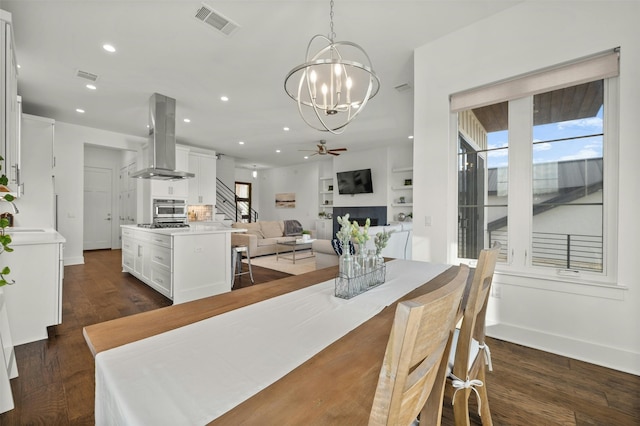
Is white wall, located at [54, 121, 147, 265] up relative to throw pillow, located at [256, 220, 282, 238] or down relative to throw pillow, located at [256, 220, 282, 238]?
up

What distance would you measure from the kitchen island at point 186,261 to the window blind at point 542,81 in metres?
3.33

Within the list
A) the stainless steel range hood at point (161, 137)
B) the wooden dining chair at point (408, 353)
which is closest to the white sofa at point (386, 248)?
the stainless steel range hood at point (161, 137)

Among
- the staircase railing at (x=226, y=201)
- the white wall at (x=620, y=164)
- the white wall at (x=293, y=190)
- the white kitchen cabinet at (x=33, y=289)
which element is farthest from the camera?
the white wall at (x=293, y=190)

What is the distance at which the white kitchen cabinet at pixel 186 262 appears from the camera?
3.34m

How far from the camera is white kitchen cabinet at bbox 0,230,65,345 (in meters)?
2.37

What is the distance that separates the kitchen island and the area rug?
1.61m

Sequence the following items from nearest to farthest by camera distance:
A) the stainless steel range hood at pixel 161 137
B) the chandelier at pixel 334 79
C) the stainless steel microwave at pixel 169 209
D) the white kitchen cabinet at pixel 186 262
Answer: the chandelier at pixel 334 79, the white kitchen cabinet at pixel 186 262, the stainless steel range hood at pixel 161 137, the stainless steel microwave at pixel 169 209

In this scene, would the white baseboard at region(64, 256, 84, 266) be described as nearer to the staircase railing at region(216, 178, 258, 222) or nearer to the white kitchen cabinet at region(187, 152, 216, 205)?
the white kitchen cabinet at region(187, 152, 216, 205)

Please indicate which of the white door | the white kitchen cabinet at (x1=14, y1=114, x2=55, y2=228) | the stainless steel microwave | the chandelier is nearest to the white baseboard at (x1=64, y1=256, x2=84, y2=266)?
the white kitchen cabinet at (x1=14, y1=114, x2=55, y2=228)

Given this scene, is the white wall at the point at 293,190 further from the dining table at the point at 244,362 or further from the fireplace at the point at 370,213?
the dining table at the point at 244,362

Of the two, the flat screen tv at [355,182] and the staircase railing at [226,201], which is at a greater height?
the flat screen tv at [355,182]

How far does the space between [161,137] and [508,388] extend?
16.7ft

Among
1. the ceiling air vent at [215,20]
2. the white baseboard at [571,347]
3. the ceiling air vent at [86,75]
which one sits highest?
the ceiling air vent at [215,20]

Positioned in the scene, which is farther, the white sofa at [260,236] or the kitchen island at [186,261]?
the white sofa at [260,236]
